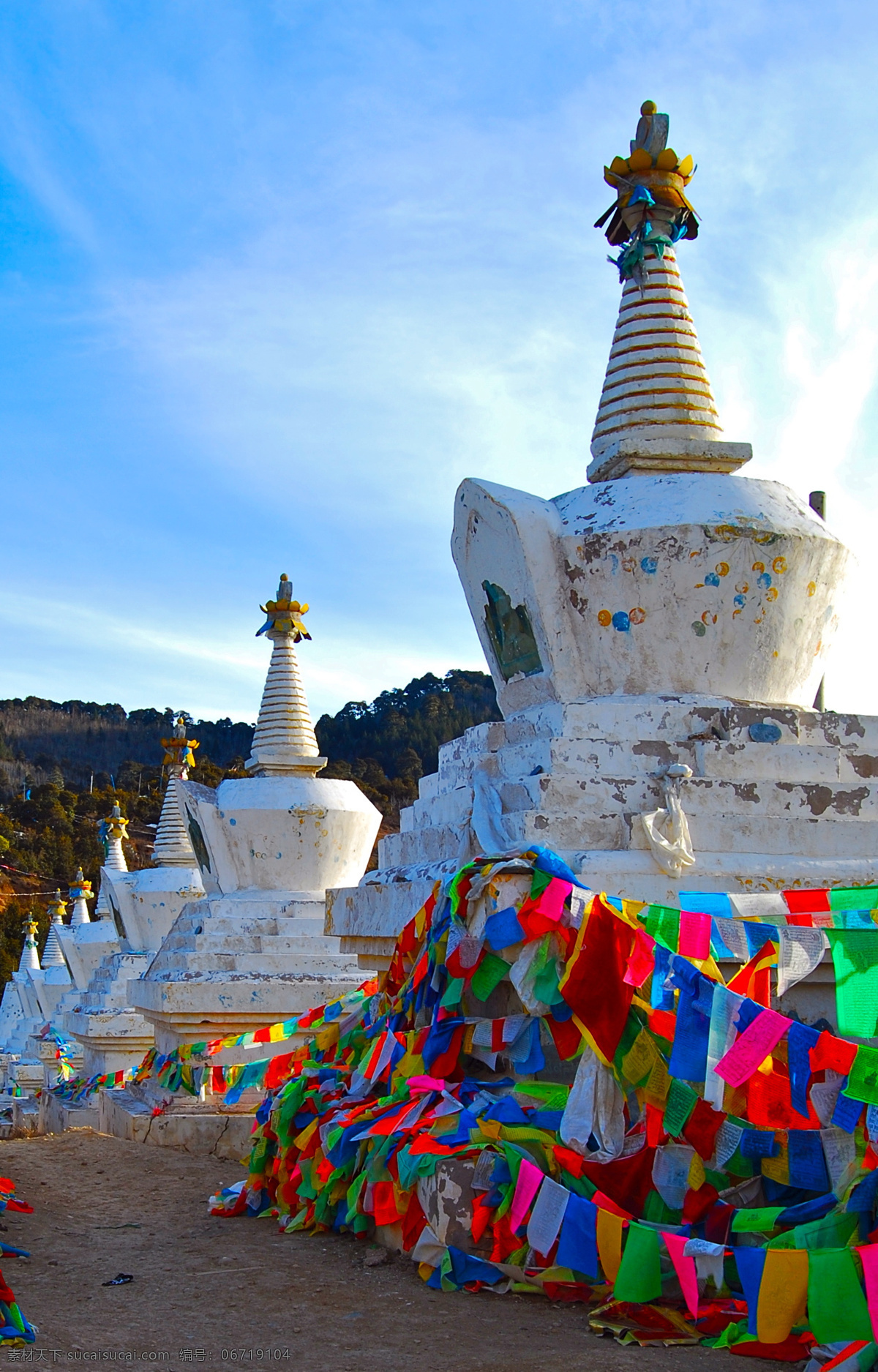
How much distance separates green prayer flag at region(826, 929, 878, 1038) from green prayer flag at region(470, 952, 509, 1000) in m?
1.27

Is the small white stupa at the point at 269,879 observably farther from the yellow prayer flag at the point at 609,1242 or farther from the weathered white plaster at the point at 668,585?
the yellow prayer flag at the point at 609,1242

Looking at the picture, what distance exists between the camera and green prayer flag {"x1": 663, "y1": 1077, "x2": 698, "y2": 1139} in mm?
4184

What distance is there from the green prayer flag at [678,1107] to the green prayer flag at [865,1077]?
56cm

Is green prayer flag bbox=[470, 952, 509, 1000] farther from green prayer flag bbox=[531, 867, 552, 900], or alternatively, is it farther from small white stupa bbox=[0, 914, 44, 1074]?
small white stupa bbox=[0, 914, 44, 1074]

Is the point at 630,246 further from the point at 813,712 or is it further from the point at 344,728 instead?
the point at 344,728

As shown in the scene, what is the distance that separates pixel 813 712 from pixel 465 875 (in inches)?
93.0

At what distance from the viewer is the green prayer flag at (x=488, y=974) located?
486cm

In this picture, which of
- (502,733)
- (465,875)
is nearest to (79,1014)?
(502,733)

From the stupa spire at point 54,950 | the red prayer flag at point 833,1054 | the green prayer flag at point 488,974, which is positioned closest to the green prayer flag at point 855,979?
the red prayer flag at point 833,1054

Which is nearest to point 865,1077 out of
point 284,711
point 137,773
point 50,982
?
point 284,711

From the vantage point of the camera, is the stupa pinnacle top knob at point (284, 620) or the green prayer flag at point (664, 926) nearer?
the green prayer flag at point (664, 926)

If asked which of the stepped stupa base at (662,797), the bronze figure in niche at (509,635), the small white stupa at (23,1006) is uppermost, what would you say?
the bronze figure in niche at (509,635)

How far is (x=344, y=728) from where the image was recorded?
66062 mm

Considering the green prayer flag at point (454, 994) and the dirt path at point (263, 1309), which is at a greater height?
the green prayer flag at point (454, 994)
